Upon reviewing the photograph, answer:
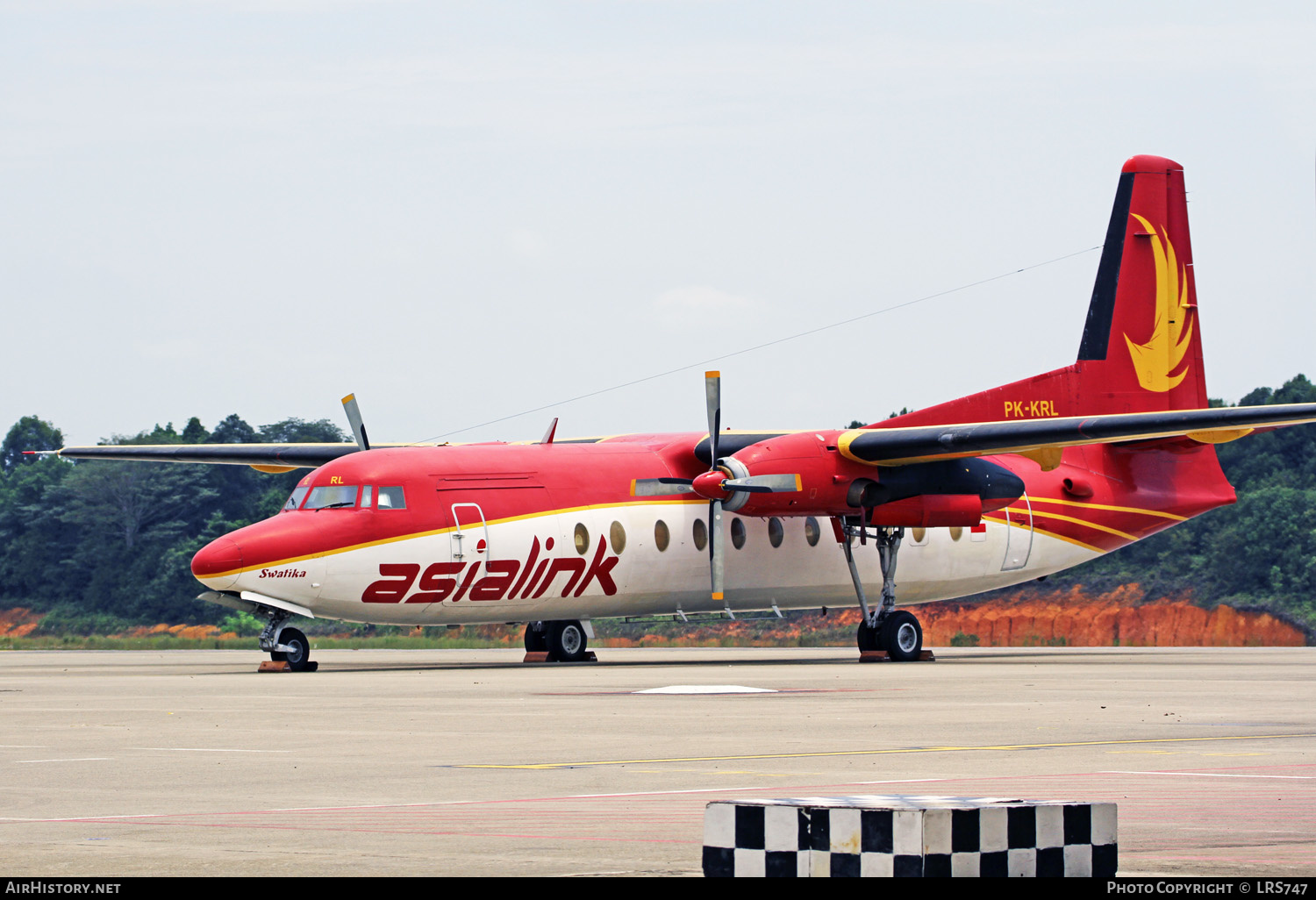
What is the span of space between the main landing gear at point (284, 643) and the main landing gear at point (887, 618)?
10073mm

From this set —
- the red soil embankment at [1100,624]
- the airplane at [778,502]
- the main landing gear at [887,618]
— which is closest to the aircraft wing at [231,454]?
the airplane at [778,502]

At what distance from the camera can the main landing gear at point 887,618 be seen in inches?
1252

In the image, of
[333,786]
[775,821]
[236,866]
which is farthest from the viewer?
[333,786]

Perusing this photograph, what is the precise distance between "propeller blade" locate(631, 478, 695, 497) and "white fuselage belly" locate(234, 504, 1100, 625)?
26 centimetres

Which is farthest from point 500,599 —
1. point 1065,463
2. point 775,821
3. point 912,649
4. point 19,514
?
point 19,514

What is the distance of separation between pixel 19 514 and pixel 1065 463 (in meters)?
52.5

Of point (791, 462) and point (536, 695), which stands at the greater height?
point (791, 462)

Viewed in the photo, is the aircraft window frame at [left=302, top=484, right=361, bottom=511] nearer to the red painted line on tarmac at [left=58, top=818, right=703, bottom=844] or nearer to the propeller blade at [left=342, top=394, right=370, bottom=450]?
the propeller blade at [left=342, top=394, right=370, bottom=450]

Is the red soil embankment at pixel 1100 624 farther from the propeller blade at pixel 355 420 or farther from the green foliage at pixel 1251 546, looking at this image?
the propeller blade at pixel 355 420

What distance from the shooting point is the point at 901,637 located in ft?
104

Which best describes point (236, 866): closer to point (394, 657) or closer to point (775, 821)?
point (775, 821)

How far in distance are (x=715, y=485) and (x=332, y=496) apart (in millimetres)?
6477

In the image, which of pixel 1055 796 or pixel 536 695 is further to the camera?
pixel 536 695

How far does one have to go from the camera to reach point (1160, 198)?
36469mm
